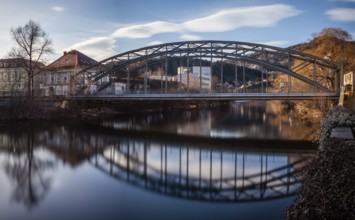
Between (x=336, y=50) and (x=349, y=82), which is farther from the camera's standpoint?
(x=349, y=82)

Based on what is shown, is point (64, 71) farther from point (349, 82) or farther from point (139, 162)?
point (139, 162)

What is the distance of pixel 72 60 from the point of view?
54.7 m

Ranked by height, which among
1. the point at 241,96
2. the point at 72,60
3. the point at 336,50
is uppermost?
the point at 72,60

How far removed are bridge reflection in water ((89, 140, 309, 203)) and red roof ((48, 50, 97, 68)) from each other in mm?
35144

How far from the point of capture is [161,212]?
9.72 metres

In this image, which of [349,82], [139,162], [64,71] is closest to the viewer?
[139,162]

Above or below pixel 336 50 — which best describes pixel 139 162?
below

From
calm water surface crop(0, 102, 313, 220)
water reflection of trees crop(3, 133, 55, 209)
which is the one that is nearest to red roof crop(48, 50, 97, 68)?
calm water surface crop(0, 102, 313, 220)

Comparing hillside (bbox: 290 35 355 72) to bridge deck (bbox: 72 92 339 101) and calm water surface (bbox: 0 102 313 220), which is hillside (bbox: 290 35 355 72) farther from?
calm water surface (bbox: 0 102 313 220)

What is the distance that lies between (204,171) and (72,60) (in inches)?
1748

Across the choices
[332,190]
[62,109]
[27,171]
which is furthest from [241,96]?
[332,190]

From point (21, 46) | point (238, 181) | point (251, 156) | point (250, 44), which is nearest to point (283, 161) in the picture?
point (251, 156)

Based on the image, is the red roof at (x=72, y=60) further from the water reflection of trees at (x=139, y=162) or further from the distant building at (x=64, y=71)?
the water reflection of trees at (x=139, y=162)

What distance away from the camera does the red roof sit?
5362 cm
